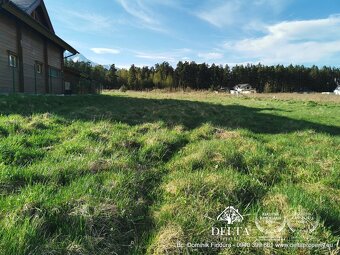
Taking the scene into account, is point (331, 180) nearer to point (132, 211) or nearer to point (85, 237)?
point (132, 211)

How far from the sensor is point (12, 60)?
1521 cm

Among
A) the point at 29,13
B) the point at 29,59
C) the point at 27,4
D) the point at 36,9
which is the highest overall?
the point at 36,9

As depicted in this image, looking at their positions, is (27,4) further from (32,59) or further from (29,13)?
(32,59)

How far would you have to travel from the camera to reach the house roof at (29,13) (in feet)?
43.1

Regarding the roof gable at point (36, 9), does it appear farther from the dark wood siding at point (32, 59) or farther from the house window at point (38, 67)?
the house window at point (38, 67)

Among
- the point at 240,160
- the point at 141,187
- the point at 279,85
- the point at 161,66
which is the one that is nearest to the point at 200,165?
the point at 240,160

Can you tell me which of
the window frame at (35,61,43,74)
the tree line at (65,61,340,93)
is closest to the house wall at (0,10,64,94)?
the window frame at (35,61,43,74)

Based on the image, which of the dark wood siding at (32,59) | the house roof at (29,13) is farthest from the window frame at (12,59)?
the house roof at (29,13)

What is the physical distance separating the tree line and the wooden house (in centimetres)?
4613

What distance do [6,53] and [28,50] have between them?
111 inches

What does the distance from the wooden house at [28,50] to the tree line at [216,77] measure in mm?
46129

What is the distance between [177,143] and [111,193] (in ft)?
10.1

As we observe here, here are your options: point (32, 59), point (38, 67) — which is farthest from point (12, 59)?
point (38, 67)

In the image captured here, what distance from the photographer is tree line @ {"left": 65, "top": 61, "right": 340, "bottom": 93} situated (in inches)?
2795
